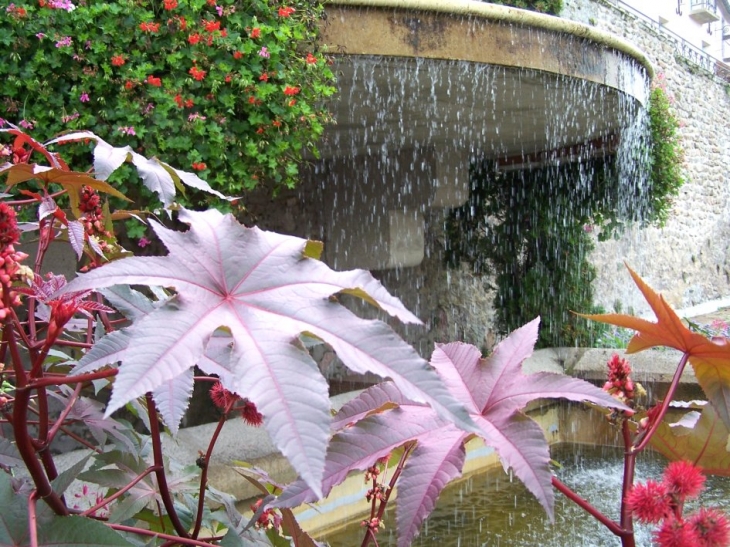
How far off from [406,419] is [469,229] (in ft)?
19.8

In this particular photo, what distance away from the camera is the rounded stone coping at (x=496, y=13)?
Answer: 2.83m

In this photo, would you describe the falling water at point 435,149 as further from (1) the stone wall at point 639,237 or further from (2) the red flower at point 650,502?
(2) the red flower at point 650,502

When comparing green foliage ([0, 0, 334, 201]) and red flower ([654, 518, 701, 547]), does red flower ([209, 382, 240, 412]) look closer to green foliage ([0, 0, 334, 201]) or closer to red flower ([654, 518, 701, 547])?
red flower ([654, 518, 701, 547])

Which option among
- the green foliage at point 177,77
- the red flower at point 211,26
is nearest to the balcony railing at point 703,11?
the green foliage at point 177,77

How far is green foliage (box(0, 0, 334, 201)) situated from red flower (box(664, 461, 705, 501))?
237cm

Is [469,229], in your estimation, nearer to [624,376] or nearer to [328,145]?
[328,145]

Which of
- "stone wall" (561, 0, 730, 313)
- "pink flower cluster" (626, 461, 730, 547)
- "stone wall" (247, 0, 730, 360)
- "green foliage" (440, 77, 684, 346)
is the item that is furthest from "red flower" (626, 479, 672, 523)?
"stone wall" (561, 0, 730, 313)

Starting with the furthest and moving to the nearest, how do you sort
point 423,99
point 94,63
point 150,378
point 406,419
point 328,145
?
point 328,145 < point 423,99 < point 94,63 < point 406,419 < point 150,378

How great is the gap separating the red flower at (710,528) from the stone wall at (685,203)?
7740mm

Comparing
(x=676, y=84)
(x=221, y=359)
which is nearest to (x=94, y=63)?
(x=221, y=359)

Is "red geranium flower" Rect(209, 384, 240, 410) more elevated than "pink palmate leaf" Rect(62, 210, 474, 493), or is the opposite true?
"pink palmate leaf" Rect(62, 210, 474, 493)

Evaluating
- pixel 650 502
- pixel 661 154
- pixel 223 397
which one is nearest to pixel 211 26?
pixel 223 397

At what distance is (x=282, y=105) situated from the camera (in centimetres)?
288

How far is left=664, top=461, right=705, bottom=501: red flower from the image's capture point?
499 millimetres
